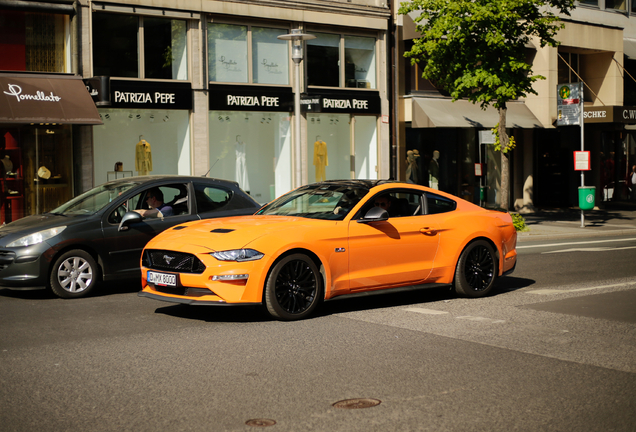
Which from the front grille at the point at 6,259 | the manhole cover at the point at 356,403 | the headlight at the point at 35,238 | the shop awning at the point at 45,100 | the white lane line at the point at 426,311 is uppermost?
the shop awning at the point at 45,100

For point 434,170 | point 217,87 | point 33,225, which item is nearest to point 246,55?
point 217,87

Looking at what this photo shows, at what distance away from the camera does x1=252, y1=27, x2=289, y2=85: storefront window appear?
78.4 ft

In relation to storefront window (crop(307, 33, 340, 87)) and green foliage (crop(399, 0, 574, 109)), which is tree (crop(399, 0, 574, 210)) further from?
storefront window (crop(307, 33, 340, 87))

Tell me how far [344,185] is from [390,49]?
1829 centimetres

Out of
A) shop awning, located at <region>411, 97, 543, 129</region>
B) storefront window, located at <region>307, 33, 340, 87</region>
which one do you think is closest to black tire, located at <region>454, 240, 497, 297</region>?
storefront window, located at <region>307, 33, 340, 87</region>

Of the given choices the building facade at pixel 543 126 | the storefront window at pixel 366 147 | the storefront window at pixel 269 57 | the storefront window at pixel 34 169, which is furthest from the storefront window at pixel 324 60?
the storefront window at pixel 34 169

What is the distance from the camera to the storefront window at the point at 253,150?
2338 centimetres

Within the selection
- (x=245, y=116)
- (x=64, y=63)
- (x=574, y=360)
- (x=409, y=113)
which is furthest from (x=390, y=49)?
(x=574, y=360)

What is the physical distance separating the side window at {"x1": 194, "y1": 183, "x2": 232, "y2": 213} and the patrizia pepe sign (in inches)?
371

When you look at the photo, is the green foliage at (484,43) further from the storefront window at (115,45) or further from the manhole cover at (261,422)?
the manhole cover at (261,422)

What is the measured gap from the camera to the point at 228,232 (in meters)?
8.16

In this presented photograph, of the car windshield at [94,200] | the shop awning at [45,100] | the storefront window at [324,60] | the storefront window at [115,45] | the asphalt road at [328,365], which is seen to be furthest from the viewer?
the storefront window at [324,60]

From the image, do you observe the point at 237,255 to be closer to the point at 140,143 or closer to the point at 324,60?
the point at 140,143

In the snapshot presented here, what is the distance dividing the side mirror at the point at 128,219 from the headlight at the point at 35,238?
32.3 inches
